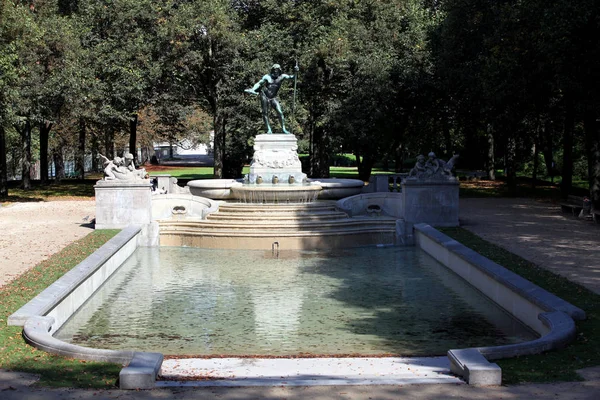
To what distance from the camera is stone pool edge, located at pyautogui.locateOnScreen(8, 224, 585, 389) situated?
8.40m

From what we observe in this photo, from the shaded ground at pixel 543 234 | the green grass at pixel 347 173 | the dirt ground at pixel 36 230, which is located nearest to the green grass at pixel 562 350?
the shaded ground at pixel 543 234

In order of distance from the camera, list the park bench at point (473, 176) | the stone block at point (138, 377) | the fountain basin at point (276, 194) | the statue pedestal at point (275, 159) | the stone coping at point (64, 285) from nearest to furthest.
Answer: the stone block at point (138, 377)
the stone coping at point (64, 285)
the fountain basin at point (276, 194)
the statue pedestal at point (275, 159)
the park bench at point (473, 176)

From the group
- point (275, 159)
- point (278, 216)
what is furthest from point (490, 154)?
point (278, 216)

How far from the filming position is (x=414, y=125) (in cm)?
4353

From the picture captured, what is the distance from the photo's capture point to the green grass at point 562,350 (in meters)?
8.55

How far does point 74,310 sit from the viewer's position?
13250mm

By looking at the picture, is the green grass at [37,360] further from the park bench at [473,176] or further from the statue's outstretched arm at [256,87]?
the park bench at [473,176]

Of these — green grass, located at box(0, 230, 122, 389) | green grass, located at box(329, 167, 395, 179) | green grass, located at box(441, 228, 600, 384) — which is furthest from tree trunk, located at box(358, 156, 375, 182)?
green grass, located at box(0, 230, 122, 389)

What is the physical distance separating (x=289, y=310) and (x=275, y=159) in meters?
16.1

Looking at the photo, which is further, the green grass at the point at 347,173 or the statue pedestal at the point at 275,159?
the green grass at the point at 347,173

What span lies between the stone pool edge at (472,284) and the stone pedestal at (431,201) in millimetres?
3876

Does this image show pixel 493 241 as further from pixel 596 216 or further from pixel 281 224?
pixel 281 224

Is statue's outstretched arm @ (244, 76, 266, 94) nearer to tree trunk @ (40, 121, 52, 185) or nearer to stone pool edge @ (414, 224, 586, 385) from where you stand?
stone pool edge @ (414, 224, 586, 385)

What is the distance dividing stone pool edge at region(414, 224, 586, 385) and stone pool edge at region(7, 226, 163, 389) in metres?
3.57
